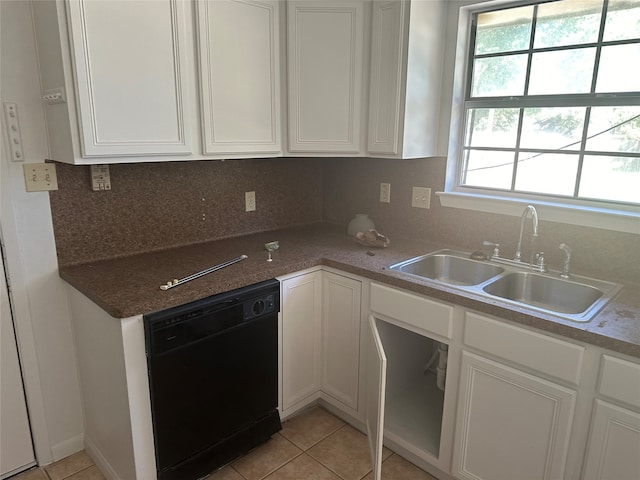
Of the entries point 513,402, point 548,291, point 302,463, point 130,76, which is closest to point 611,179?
point 548,291

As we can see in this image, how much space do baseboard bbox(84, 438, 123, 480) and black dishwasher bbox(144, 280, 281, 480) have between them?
0.33 m

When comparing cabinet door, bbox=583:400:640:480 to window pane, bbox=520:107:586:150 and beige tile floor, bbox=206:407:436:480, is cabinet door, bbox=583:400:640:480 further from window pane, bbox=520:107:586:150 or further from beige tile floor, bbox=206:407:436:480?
window pane, bbox=520:107:586:150

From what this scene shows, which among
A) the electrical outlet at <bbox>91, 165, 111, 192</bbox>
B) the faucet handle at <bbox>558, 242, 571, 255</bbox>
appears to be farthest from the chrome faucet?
the electrical outlet at <bbox>91, 165, 111, 192</bbox>

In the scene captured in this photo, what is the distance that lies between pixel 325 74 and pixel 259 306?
1.18m

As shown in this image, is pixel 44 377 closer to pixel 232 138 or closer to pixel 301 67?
pixel 232 138

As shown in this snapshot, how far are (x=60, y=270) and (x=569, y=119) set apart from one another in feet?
7.66

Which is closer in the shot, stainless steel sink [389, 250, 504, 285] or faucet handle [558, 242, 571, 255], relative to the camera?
faucet handle [558, 242, 571, 255]

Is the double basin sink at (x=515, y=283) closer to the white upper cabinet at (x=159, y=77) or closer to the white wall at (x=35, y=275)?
the white upper cabinet at (x=159, y=77)

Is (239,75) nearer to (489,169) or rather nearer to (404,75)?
(404,75)

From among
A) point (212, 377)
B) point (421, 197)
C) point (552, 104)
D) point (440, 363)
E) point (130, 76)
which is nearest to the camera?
point (130, 76)

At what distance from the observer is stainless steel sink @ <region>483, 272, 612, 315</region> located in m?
1.81

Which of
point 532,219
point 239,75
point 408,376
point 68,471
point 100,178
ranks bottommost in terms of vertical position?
point 68,471

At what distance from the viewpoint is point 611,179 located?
6.34 feet

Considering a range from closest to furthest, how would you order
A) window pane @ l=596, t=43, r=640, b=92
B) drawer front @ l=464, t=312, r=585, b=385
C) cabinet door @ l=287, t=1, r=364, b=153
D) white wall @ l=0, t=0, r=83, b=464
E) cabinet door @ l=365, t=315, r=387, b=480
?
drawer front @ l=464, t=312, r=585, b=385, cabinet door @ l=365, t=315, r=387, b=480, white wall @ l=0, t=0, r=83, b=464, window pane @ l=596, t=43, r=640, b=92, cabinet door @ l=287, t=1, r=364, b=153
